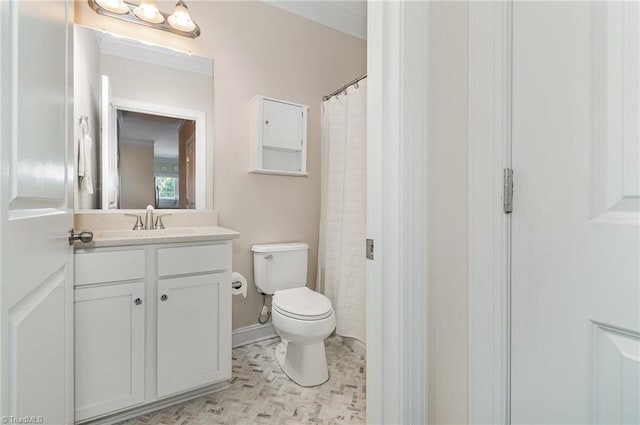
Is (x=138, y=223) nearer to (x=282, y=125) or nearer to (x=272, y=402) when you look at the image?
(x=282, y=125)

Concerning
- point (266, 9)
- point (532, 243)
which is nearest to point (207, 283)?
point (532, 243)

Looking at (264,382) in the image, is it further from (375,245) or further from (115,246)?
(375,245)

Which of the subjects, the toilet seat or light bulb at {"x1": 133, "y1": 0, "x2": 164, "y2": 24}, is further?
light bulb at {"x1": 133, "y1": 0, "x2": 164, "y2": 24}

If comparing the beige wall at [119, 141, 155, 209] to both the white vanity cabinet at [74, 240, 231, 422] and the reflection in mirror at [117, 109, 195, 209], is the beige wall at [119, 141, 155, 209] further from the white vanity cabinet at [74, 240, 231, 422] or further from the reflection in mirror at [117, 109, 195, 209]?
the white vanity cabinet at [74, 240, 231, 422]

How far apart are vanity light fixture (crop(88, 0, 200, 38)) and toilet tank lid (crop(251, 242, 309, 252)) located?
4.80 ft

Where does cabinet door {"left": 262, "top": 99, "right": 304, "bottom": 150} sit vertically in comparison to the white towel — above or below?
above

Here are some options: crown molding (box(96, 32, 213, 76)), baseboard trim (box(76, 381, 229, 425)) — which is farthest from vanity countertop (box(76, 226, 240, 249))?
crown molding (box(96, 32, 213, 76))

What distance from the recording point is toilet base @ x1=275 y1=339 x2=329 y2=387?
5.89ft

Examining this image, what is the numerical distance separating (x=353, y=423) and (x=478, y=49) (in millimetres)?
1607

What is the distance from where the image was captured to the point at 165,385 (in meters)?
1.54

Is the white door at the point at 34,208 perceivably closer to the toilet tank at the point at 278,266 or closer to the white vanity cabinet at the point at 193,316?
the white vanity cabinet at the point at 193,316

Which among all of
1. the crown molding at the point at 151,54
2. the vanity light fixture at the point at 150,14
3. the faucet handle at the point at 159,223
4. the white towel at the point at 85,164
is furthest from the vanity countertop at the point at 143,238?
the vanity light fixture at the point at 150,14

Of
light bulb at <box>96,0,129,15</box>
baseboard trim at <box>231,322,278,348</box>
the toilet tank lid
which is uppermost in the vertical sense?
light bulb at <box>96,0,129,15</box>

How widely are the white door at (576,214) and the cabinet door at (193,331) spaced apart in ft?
4.55
